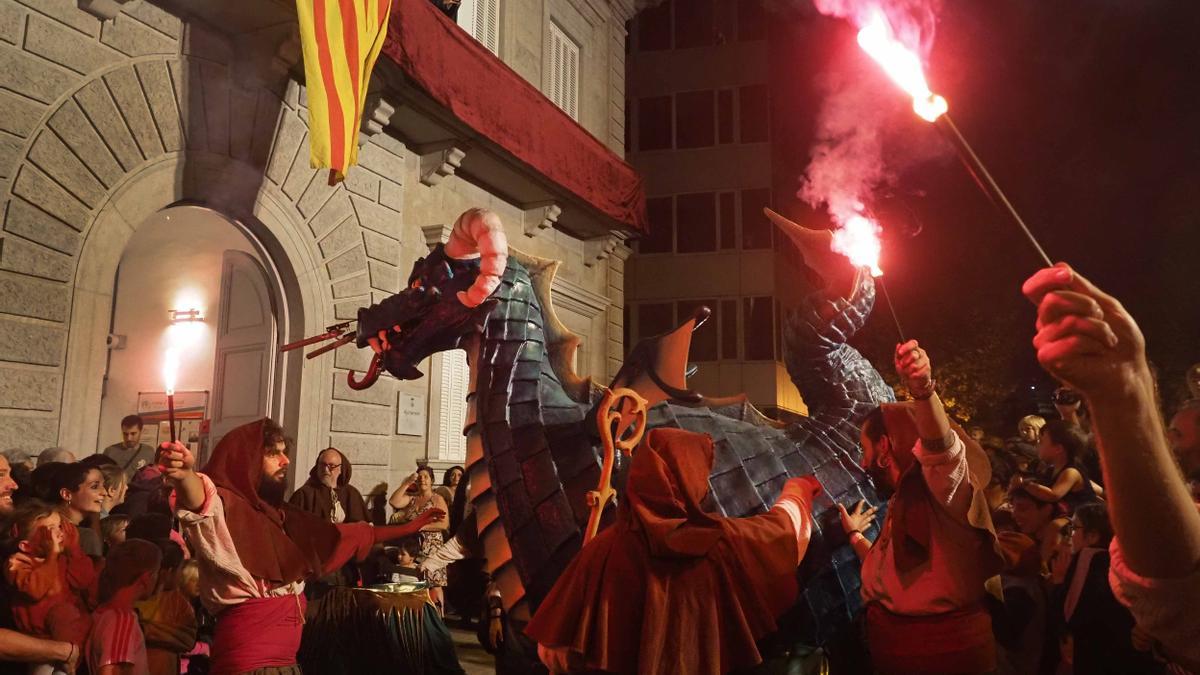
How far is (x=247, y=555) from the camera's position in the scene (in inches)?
127

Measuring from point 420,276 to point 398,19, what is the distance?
17.3 ft

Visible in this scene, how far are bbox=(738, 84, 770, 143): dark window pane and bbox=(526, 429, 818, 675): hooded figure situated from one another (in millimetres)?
19315

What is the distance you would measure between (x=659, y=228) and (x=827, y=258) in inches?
690

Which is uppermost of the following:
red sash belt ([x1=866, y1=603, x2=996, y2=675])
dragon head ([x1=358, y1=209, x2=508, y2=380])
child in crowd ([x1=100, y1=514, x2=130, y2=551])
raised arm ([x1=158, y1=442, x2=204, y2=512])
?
dragon head ([x1=358, y1=209, x2=508, y2=380])

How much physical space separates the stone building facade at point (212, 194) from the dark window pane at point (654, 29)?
1185 centimetres

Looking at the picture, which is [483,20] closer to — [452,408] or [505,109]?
[505,109]

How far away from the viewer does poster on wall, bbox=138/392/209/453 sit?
358 inches

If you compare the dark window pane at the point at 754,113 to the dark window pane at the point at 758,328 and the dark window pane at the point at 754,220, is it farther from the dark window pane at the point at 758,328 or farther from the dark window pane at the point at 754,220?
the dark window pane at the point at 758,328

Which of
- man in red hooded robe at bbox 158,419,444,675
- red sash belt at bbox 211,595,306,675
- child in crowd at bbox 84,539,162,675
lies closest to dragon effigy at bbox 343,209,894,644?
man in red hooded robe at bbox 158,419,444,675

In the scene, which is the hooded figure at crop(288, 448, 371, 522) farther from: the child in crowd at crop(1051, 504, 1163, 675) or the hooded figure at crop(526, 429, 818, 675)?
the child in crowd at crop(1051, 504, 1163, 675)

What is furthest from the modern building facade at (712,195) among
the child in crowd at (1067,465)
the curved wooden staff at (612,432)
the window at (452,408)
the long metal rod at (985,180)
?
the long metal rod at (985,180)

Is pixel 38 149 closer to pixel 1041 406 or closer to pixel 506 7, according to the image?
pixel 506 7

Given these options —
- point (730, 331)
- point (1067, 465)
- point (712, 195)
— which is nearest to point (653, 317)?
point (730, 331)

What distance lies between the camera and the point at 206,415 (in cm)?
909
